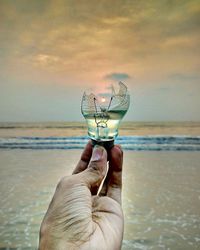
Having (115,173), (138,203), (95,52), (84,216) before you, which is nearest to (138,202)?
(138,203)

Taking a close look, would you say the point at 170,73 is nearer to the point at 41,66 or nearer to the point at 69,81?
the point at 69,81

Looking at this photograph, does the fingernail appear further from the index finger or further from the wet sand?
the wet sand

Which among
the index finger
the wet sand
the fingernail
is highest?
the fingernail

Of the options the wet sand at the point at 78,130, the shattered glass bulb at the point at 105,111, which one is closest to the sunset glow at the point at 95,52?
the wet sand at the point at 78,130

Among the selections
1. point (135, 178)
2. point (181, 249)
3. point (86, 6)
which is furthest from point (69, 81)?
point (181, 249)

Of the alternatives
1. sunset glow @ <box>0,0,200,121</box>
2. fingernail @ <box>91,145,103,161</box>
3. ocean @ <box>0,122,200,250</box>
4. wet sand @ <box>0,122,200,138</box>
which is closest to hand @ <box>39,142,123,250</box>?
fingernail @ <box>91,145,103,161</box>

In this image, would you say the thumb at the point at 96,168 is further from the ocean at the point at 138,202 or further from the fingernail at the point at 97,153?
the ocean at the point at 138,202

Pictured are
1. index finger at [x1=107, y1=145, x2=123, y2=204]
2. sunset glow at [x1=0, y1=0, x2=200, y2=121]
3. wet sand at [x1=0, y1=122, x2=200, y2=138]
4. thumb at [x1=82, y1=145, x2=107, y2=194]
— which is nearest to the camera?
thumb at [x1=82, y1=145, x2=107, y2=194]
